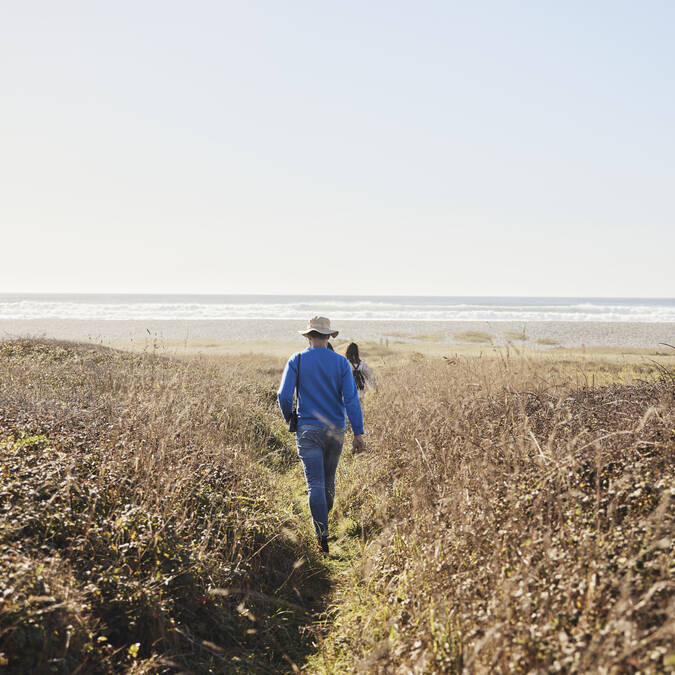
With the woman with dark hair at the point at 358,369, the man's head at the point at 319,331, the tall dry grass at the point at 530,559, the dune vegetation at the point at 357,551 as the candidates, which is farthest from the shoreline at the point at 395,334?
the tall dry grass at the point at 530,559

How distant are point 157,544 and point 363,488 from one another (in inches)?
133

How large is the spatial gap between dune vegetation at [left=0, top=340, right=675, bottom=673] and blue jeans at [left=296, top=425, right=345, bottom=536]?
0.32 meters

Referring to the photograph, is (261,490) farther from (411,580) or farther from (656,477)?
(656,477)

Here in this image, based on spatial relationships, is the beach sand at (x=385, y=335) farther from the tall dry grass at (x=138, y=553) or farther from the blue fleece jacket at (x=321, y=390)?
the tall dry grass at (x=138, y=553)

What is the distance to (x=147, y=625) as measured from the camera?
12.3 ft

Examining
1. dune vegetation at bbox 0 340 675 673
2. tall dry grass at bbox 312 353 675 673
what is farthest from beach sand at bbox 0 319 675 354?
tall dry grass at bbox 312 353 675 673

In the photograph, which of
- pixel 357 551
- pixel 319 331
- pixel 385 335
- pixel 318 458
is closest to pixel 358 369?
pixel 319 331

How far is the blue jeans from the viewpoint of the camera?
5.87 meters

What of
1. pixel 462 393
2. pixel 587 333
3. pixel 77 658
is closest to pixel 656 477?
pixel 77 658

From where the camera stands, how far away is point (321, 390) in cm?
605

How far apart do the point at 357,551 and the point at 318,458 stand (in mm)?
1090

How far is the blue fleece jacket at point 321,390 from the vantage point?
6.01 meters

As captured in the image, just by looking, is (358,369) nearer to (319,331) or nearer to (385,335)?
(319,331)

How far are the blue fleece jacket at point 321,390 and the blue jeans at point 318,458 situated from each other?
11 cm
